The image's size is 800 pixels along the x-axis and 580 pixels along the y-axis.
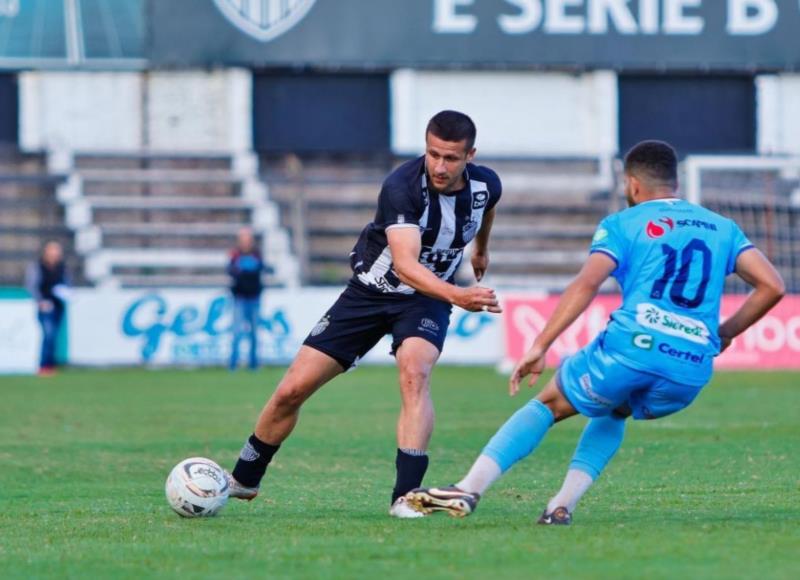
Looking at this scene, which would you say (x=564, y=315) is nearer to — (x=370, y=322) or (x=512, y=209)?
(x=370, y=322)

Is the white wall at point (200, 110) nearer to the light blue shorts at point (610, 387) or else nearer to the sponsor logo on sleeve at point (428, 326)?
the sponsor logo on sleeve at point (428, 326)

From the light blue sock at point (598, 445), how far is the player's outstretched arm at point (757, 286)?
60cm

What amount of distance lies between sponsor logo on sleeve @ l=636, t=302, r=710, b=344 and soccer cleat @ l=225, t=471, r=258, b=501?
2536 mm

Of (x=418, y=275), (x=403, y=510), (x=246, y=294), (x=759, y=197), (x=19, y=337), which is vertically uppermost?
(x=418, y=275)

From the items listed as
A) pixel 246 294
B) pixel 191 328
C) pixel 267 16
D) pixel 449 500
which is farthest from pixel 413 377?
pixel 267 16

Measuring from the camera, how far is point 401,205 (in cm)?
775

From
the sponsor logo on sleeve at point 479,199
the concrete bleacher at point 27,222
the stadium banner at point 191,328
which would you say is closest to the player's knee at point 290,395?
the sponsor logo on sleeve at point 479,199

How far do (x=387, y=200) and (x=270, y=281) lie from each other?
64.2ft

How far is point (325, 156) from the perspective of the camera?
3003cm

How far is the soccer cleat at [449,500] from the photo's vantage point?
6836 millimetres

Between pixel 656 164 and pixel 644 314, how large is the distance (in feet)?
2.11

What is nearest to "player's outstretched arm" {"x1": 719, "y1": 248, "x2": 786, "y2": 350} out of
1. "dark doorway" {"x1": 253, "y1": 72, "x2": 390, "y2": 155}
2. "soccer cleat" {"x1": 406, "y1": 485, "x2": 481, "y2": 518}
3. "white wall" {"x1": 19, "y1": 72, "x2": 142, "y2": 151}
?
"soccer cleat" {"x1": 406, "y1": 485, "x2": 481, "y2": 518}

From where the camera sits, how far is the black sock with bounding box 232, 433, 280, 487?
8.30m

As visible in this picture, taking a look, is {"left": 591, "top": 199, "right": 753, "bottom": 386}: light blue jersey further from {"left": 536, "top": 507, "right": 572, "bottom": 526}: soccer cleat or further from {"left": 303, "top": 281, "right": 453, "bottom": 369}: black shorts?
{"left": 303, "top": 281, "right": 453, "bottom": 369}: black shorts
